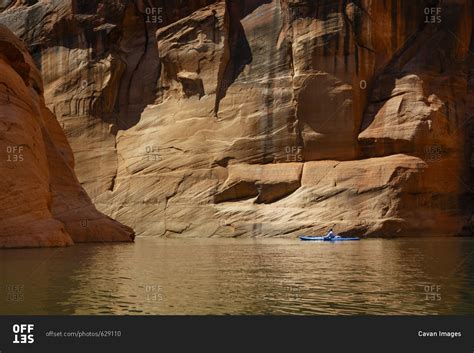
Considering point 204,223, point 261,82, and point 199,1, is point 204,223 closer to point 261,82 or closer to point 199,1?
point 261,82

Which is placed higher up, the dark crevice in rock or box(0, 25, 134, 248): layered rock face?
the dark crevice in rock

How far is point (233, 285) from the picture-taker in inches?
587

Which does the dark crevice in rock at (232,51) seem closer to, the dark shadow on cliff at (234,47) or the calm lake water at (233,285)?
the dark shadow on cliff at (234,47)

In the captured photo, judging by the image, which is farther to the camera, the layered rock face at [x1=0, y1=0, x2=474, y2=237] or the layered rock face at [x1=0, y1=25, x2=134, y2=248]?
the layered rock face at [x1=0, y1=0, x2=474, y2=237]

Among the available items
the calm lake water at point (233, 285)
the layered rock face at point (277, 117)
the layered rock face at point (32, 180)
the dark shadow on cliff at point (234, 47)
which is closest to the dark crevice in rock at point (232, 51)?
the dark shadow on cliff at point (234, 47)

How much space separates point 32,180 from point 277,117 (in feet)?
87.9

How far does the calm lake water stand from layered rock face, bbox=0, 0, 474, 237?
25.8 metres

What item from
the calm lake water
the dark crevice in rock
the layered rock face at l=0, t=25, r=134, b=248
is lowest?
the calm lake water

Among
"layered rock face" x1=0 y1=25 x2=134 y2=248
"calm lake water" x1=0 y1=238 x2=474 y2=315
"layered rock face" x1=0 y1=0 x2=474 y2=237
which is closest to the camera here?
"calm lake water" x1=0 y1=238 x2=474 y2=315

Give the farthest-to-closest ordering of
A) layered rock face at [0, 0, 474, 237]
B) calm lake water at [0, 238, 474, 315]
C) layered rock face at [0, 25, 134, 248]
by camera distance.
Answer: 1. layered rock face at [0, 0, 474, 237]
2. layered rock face at [0, 25, 134, 248]
3. calm lake water at [0, 238, 474, 315]

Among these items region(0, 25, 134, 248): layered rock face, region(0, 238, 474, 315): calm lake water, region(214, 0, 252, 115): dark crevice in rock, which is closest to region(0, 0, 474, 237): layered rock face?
region(214, 0, 252, 115): dark crevice in rock

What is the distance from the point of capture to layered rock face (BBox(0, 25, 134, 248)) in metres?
27.4

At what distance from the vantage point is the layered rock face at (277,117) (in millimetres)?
48438

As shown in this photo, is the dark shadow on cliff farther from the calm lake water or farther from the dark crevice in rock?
the calm lake water
